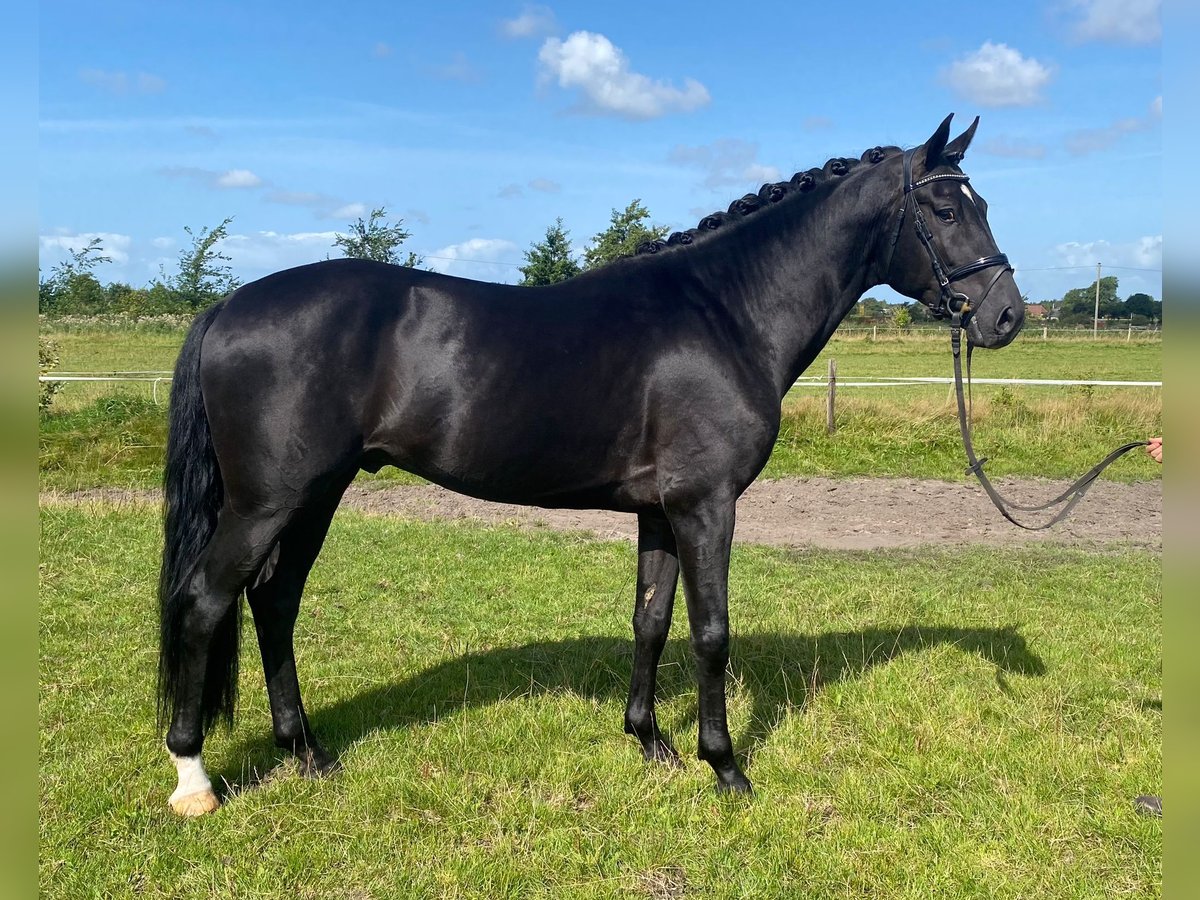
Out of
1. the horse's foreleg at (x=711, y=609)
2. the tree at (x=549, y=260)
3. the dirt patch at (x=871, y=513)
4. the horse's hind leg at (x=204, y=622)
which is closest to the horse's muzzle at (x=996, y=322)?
the horse's foreleg at (x=711, y=609)

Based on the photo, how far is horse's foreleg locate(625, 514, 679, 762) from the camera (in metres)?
4.25

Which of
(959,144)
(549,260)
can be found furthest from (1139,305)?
(959,144)

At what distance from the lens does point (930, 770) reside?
3869 mm

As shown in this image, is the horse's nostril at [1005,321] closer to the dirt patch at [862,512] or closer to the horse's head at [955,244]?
the horse's head at [955,244]

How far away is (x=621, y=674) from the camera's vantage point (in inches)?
201

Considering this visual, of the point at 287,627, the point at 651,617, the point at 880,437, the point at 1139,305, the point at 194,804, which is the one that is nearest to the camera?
the point at 194,804

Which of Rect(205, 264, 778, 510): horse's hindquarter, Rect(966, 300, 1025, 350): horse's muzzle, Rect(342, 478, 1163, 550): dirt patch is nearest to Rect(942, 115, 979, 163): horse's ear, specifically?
Rect(966, 300, 1025, 350): horse's muzzle

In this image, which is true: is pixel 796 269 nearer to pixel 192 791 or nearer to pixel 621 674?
pixel 621 674

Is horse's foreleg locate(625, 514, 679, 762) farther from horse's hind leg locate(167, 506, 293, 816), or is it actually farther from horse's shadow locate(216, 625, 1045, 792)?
horse's hind leg locate(167, 506, 293, 816)

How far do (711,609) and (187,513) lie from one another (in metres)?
2.34

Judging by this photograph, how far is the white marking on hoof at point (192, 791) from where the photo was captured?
351 centimetres

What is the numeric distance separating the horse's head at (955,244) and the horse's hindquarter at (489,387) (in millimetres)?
1098

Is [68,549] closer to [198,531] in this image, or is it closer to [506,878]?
[198,531]

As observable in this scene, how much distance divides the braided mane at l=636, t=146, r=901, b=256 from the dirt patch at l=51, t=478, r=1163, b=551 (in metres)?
5.44
